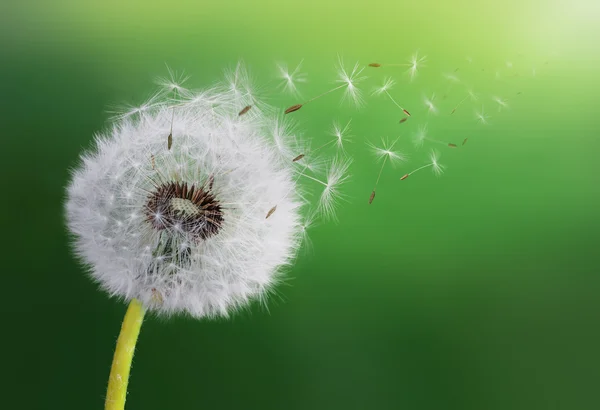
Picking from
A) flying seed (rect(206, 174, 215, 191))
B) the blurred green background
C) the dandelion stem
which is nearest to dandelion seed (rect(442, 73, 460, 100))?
the blurred green background

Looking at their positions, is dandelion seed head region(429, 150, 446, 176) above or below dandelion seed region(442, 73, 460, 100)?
below

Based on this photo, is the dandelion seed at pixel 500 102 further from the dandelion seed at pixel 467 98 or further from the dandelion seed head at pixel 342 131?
the dandelion seed head at pixel 342 131

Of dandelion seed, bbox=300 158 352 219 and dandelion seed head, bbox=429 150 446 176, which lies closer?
dandelion seed, bbox=300 158 352 219

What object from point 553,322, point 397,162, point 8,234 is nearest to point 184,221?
point 397,162

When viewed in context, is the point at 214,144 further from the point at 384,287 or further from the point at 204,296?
the point at 384,287

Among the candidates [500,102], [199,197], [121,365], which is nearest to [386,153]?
[500,102]

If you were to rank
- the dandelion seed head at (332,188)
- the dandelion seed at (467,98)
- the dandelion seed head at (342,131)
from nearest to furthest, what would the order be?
the dandelion seed head at (332,188) → the dandelion seed head at (342,131) → the dandelion seed at (467,98)

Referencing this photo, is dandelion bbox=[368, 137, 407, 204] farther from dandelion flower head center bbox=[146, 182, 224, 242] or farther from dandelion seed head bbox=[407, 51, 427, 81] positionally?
dandelion flower head center bbox=[146, 182, 224, 242]

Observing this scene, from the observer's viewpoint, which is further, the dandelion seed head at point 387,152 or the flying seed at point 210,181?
the dandelion seed head at point 387,152

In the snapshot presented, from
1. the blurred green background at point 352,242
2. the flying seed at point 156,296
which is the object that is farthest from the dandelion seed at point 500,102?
the flying seed at point 156,296
